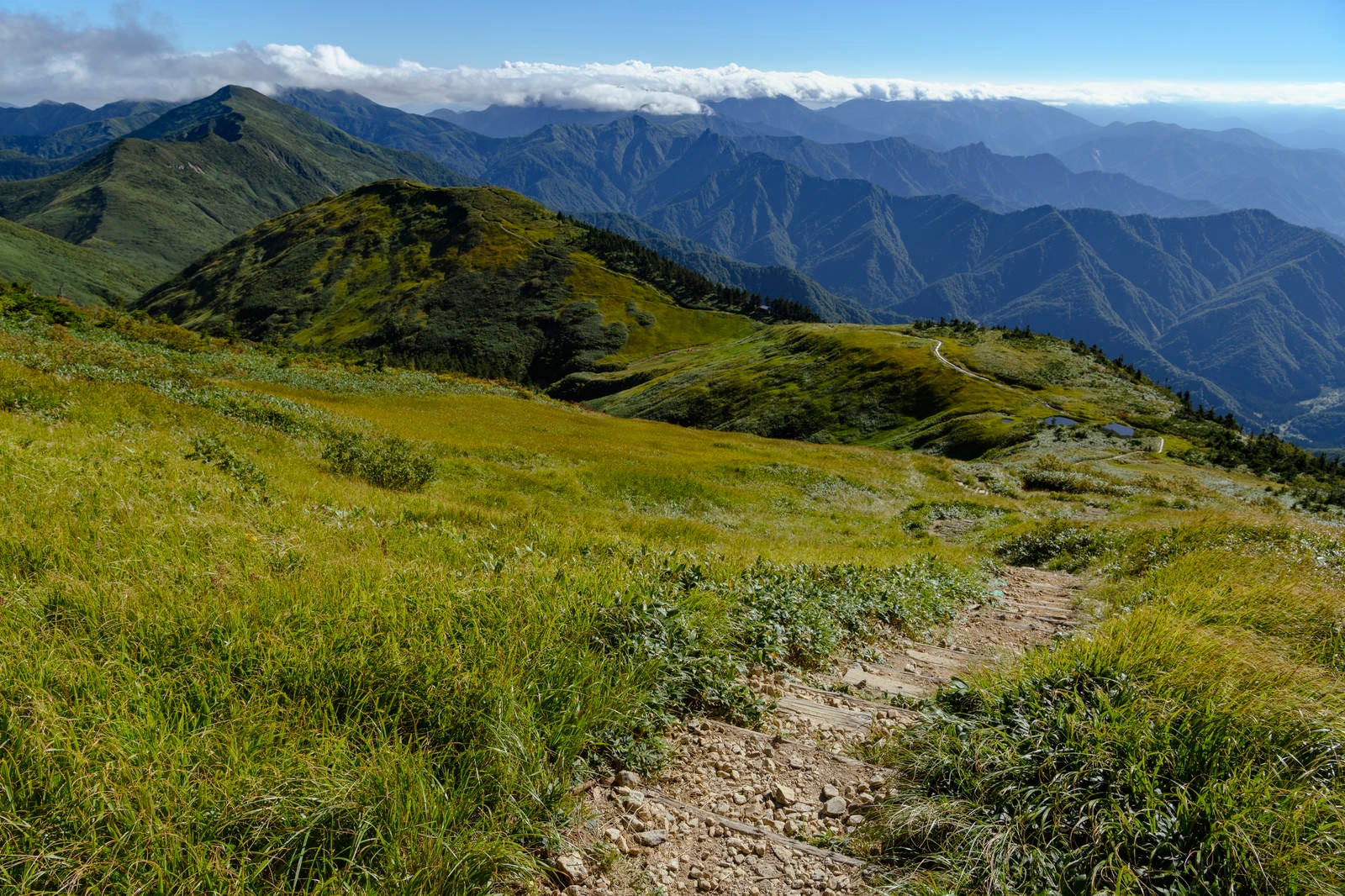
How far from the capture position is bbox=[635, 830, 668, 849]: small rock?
4.23 metres

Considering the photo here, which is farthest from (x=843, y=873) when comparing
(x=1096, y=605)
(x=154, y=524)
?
(x=1096, y=605)

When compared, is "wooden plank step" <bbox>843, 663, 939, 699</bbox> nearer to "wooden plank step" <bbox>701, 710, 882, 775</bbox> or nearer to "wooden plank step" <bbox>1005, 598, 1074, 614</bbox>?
"wooden plank step" <bbox>701, 710, 882, 775</bbox>

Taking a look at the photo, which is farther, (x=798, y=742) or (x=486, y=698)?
(x=798, y=742)

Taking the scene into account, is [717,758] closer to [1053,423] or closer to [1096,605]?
[1096,605]

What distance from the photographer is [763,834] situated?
4.41 m

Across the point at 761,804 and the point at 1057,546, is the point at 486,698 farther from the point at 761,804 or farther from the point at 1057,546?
the point at 1057,546

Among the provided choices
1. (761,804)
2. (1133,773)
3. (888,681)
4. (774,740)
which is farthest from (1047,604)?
(761,804)

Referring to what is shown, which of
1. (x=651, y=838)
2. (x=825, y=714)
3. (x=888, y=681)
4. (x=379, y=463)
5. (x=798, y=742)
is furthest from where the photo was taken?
(x=379, y=463)

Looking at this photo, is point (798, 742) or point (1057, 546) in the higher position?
point (798, 742)

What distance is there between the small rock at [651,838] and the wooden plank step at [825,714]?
214 cm

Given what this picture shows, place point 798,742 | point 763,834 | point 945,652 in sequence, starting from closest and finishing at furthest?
1. point 763,834
2. point 798,742
3. point 945,652

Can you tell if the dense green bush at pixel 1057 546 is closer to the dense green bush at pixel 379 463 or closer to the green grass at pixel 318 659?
the green grass at pixel 318 659

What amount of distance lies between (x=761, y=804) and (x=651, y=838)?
38.3 inches

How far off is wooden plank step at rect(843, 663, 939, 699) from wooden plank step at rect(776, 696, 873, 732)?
716 millimetres
